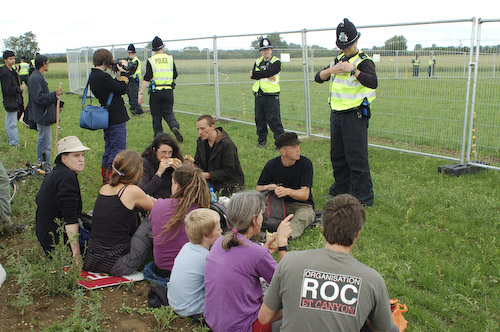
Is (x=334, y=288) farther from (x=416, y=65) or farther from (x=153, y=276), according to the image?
(x=416, y=65)

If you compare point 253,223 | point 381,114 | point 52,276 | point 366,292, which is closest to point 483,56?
point 381,114

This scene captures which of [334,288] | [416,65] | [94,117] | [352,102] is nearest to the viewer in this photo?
[334,288]

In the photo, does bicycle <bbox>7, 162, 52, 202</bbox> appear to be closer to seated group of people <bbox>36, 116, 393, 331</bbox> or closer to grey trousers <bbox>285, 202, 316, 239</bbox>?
seated group of people <bbox>36, 116, 393, 331</bbox>

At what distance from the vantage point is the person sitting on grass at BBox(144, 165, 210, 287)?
4.15m

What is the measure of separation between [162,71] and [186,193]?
6294mm

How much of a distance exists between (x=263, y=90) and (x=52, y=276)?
6307 mm

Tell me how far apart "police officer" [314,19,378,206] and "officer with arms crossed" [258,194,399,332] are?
3.61 metres

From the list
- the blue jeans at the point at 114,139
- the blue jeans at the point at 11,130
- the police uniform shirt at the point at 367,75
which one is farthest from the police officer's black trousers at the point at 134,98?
the police uniform shirt at the point at 367,75

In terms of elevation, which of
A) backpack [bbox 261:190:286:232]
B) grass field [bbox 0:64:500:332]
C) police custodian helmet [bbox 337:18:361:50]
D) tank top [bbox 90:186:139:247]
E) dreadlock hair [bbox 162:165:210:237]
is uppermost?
police custodian helmet [bbox 337:18:361:50]

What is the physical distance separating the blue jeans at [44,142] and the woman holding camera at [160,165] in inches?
110

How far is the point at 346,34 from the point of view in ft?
18.9

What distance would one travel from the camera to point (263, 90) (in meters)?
9.62

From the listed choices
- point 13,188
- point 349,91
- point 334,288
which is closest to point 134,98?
point 13,188

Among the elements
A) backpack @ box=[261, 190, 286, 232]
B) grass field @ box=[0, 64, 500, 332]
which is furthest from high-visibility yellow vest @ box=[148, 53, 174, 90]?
backpack @ box=[261, 190, 286, 232]
